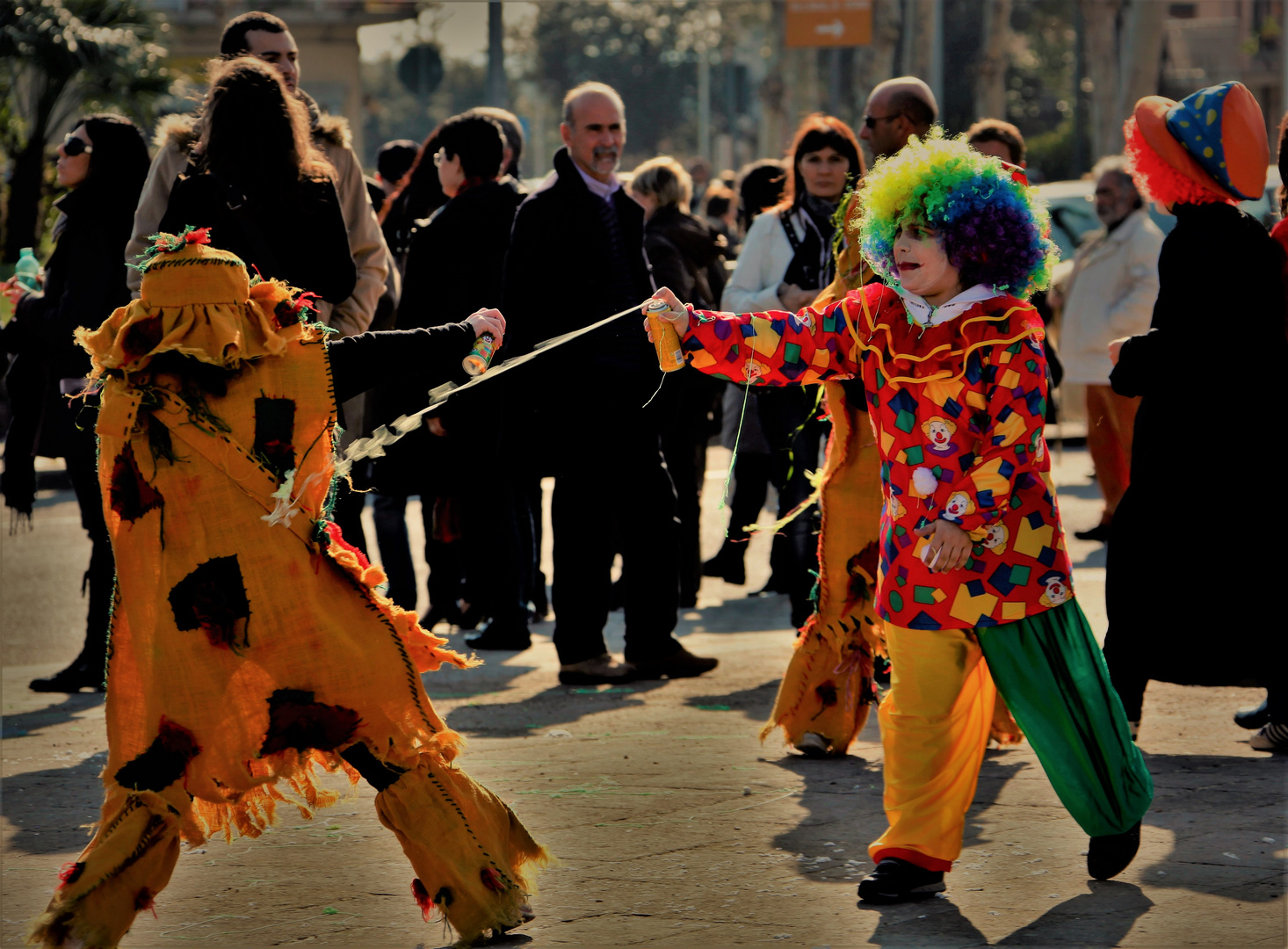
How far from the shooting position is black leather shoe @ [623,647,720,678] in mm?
6637

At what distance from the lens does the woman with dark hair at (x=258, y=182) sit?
17.9 feet

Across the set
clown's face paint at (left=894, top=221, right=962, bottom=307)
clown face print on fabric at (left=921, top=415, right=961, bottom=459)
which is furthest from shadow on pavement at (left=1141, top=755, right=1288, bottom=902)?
clown's face paint at (left=894, top=221, right=962, bottom=307)

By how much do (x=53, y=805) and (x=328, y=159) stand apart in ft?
8.24

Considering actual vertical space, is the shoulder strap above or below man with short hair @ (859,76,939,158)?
below

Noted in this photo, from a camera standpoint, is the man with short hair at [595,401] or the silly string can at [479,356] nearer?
the silly string can at [479,356]

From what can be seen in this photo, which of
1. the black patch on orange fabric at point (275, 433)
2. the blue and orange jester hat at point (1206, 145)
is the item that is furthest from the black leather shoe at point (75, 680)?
the blue and orange jester hat at point (1206, 145)

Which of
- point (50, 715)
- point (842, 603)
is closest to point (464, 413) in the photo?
point (50, 715)

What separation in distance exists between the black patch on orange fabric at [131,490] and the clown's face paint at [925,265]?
181cm

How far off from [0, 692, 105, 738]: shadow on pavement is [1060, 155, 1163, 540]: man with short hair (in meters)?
5.58

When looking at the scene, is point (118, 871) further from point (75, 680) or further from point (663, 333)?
point (75, 680)

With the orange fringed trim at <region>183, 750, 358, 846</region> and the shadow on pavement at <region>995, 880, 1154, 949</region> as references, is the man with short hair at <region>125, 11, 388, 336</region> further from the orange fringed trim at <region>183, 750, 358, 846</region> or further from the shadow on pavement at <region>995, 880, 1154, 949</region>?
the shadow on pavement at <region>995, 880, 1154, 949</region>

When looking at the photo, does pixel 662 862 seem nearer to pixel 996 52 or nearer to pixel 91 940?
pixel 91 940

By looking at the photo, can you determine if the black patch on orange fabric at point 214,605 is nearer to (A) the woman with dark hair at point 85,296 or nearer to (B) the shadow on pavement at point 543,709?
(B) the shadow on pavement at point 543,709

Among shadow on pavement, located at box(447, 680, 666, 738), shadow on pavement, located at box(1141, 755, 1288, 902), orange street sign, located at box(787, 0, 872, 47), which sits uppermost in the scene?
orange street sign, located at box(787, 0, 872, 47)
